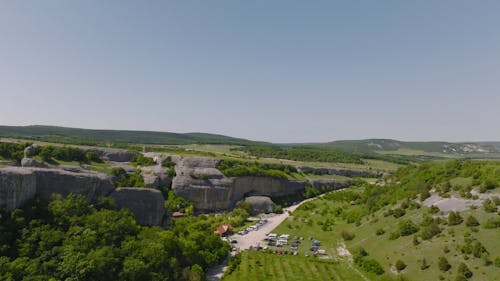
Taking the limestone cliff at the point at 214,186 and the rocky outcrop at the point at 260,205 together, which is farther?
the rocky outcrop at the point at 260,205

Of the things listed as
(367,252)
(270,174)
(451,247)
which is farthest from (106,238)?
(270,174)

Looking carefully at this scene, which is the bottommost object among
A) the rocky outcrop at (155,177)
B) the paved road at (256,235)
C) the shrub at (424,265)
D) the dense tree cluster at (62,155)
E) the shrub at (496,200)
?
the paved road at (256,235)

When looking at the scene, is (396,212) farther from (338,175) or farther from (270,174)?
(338,175)

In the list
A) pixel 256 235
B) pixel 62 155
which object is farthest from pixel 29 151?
pixel 256 235

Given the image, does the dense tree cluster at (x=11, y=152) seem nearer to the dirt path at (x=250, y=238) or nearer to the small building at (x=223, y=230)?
the small building at (x=223, y=230)

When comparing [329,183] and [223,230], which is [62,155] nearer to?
[223,230]

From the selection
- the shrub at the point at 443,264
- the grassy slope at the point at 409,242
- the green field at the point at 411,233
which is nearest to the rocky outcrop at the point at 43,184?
the green field at the point at 411,233
